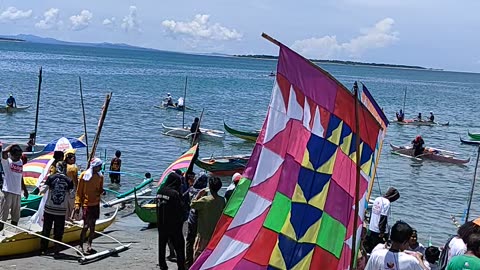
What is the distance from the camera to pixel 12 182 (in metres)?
11.5

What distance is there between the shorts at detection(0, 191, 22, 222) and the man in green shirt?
8.10 metres

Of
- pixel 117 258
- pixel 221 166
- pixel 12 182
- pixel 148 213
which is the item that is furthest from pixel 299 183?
pixel 221 166

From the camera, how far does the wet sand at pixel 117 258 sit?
1068 centimetres

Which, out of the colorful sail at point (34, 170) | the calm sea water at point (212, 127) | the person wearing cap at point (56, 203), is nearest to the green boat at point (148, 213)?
the colorful sail at point (34, 170)

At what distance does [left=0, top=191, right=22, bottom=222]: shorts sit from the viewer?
11578 mm

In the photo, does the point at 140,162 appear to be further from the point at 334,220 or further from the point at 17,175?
the point at 334,220

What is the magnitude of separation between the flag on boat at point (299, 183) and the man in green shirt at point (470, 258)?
3.26 feet

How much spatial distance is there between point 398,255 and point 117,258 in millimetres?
6800

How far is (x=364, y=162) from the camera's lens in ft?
→ 21.3

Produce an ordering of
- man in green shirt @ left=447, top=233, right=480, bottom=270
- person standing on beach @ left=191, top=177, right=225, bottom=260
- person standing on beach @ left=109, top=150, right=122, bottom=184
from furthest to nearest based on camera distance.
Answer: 1. person standing on beach @ left=109, top=150, right=122, bottom=184
2. person standing on beach @ left=191, top=177, right=225, bottom=260
3. man in green shirt @ left=447, top=233, right=480, bottom=270

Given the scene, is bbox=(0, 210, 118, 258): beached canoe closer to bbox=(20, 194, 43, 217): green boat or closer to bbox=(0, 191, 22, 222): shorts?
bbox=(0, 191, 22, 222): shorts

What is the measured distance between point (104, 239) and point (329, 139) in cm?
802

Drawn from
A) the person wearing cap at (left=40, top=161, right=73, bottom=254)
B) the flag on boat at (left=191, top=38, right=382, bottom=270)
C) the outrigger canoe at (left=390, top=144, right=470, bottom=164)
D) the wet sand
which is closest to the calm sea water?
the outrigger canoe at (left=390, top=144, right=470, bottom=164)

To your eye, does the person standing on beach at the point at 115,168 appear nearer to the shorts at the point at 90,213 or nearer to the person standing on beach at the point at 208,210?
the shorts at the point at 90,213
